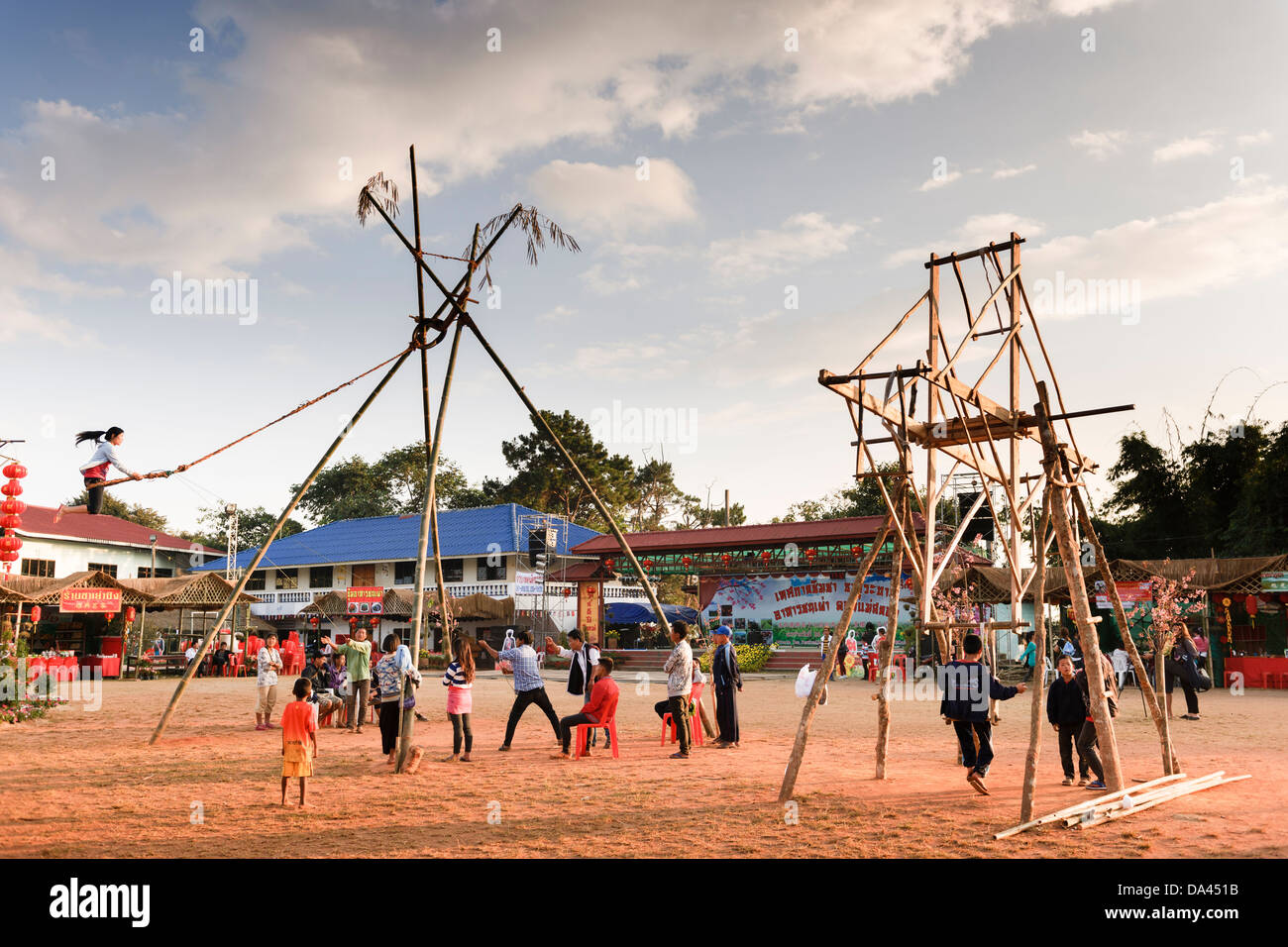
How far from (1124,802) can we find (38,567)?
167 ft

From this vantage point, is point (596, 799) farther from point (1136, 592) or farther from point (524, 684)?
point (1136, 592)

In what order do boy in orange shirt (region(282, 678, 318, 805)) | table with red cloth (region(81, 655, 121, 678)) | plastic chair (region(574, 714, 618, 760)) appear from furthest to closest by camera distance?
table with red cloth (region(81, 655, 121, 678))
plastic chair (region(574, 714, 618, 760))
boy in orange shirt (region(282, 678, 318, 805))

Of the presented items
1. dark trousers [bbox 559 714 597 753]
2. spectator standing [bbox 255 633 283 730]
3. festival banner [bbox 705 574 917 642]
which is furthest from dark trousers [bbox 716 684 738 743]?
festival banner [bbox 705 574 917 642]

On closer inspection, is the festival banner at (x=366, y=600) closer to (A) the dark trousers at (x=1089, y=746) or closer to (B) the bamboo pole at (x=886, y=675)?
(B) the bamboo pole at (x=886, y=675)

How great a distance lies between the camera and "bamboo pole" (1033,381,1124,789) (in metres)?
8.48

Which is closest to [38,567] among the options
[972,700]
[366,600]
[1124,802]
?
[366,600]

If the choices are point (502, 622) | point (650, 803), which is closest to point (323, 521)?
point (502, 622)

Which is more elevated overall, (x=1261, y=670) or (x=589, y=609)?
(x=589, y=609)

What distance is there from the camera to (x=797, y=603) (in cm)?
3612

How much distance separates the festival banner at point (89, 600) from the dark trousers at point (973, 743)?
100 feet

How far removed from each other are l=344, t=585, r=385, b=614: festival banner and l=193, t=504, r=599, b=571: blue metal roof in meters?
4.55

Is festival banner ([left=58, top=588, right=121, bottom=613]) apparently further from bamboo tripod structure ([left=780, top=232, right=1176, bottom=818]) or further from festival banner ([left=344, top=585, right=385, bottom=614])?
bamboo tripod structure ([left=780, top=232, right=1176, bottom=818])

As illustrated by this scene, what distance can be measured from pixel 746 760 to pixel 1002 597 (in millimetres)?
21140

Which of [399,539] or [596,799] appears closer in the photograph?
[596,799]
